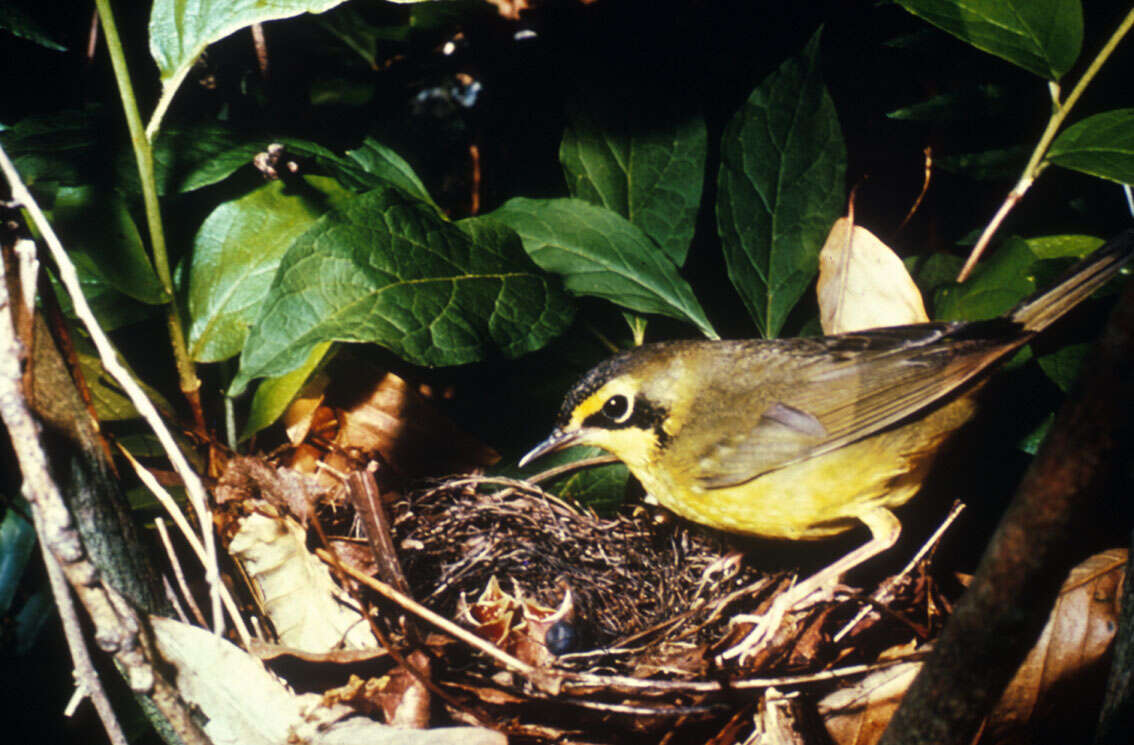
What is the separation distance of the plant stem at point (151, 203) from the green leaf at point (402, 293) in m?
0.33

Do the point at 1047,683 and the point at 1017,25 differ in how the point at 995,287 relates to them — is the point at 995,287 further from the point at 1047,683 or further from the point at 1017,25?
the point at 1047,683

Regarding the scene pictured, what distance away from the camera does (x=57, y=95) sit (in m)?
2.24

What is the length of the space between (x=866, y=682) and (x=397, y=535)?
50.4 inches

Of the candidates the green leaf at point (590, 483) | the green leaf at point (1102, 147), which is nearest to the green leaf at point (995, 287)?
the green leaf at point (1102, 147)

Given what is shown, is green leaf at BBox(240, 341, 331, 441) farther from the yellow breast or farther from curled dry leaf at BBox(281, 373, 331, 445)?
the yellow breast

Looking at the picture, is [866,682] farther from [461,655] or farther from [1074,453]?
[1074,453]

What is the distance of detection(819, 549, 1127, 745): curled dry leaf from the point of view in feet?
5.72

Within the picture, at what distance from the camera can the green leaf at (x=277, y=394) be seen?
1909mm

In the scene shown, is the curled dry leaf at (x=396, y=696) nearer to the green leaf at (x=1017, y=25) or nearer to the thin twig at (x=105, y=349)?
the thin twig at (x=105, y=349)

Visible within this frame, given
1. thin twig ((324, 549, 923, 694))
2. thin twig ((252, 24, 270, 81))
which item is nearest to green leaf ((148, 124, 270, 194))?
thin twig ((252, 24, 270, 81))

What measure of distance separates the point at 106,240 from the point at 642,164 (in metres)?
1.43

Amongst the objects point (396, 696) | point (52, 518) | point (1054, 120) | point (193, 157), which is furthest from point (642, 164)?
point (52, 518)

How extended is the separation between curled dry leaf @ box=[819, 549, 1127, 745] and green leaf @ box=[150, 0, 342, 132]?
6.69 feet

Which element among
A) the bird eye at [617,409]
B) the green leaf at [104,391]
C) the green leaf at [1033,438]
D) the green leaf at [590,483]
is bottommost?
the green leaf at [590,483]
